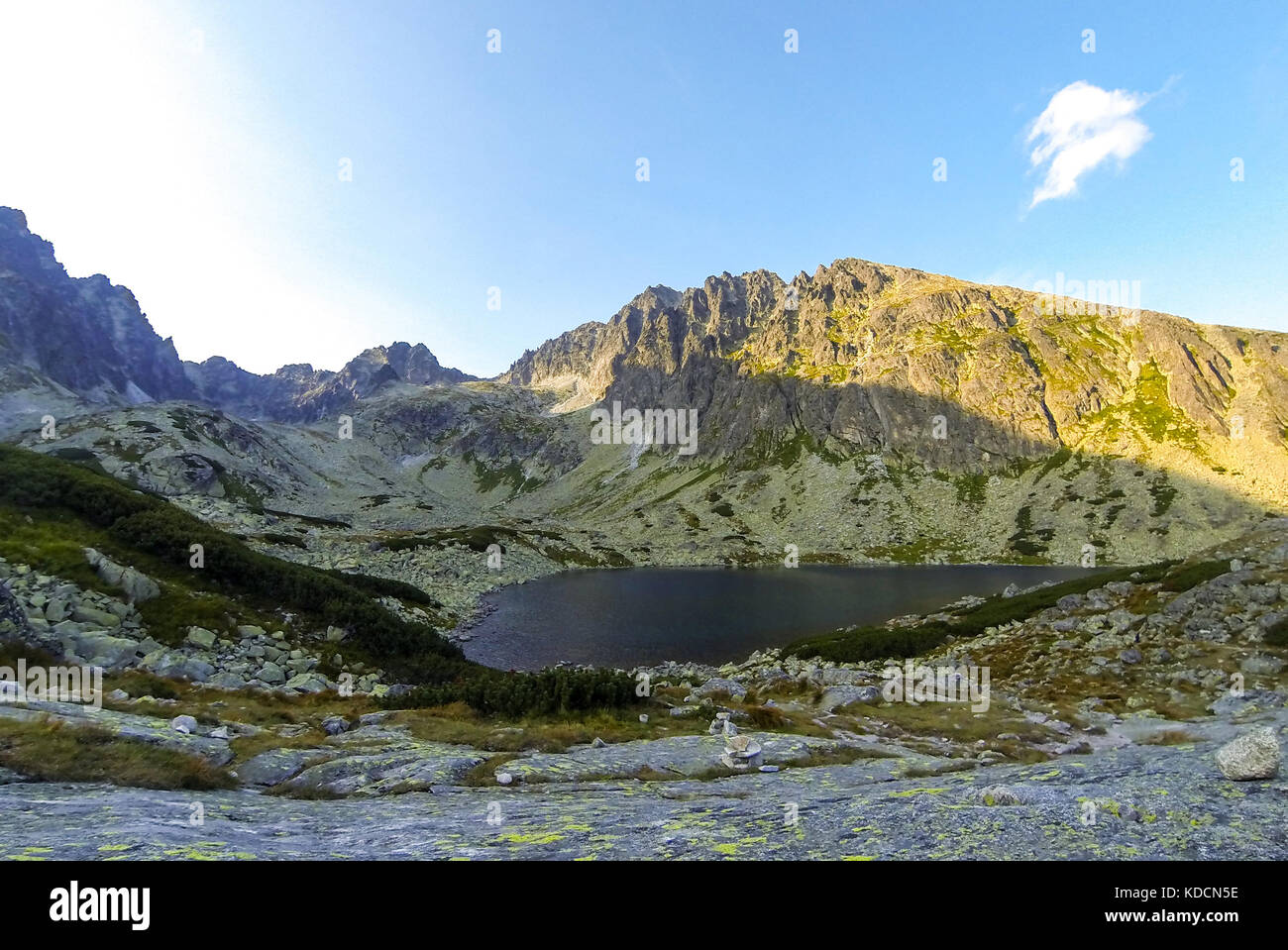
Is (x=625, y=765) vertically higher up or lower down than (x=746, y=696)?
higher up

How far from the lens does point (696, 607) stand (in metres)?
75.2

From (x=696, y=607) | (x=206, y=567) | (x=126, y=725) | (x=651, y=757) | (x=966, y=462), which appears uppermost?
(x=966, y=462)

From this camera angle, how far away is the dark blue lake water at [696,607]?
56094 mm

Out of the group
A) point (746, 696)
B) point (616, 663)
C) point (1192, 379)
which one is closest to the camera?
point (746, 696)

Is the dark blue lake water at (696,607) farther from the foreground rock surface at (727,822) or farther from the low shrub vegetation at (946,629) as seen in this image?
the foreground rock surface at (727,822)

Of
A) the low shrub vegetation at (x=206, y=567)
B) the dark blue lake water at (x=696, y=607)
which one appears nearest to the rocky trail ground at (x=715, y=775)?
the low shrub vegetation at (x=206, y=567)

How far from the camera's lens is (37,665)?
19.0 meters

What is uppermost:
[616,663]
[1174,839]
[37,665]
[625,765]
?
[1174,839]

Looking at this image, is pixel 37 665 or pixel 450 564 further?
pixel 450 564

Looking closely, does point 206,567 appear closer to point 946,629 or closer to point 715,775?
point 715,775

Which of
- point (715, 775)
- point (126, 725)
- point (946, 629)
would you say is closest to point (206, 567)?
point (126, 725)
